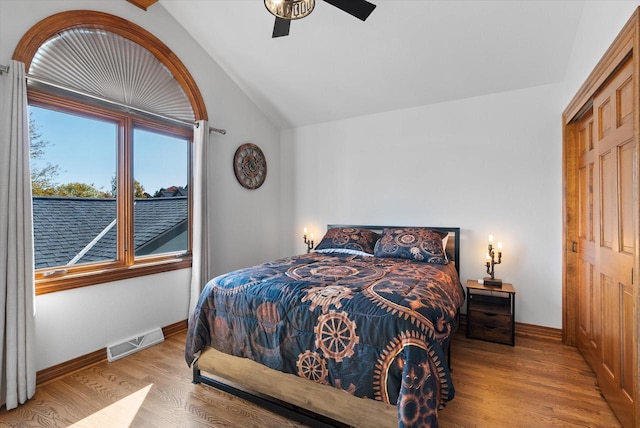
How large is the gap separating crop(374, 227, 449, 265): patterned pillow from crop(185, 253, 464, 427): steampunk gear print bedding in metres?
0.55

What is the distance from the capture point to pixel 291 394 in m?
1.83

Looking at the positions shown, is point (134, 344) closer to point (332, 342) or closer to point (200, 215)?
point (200, 215)

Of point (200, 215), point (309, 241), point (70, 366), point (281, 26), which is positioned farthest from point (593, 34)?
point (70, 366)

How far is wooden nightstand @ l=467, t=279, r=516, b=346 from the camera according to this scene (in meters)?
2.90

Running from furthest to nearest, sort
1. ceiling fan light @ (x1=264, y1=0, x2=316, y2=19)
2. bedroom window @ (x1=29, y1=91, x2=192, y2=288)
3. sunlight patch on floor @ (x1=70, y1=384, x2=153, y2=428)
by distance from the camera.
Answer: bedroom window @ (x1=29, y1=91, x2=192, y2=288) < ceiling fan light @ (x1=264, y1=0, x2=316, y2=19) < sunlight patch on floor @ (x1=70, y1=384, x2=153, y2=428)

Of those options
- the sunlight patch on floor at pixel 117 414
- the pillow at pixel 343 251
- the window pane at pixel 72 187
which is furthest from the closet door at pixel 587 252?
the window pane at pixel 72 187

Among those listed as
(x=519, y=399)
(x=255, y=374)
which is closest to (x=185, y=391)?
(x=255, y=374)

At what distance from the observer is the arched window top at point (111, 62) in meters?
2.35

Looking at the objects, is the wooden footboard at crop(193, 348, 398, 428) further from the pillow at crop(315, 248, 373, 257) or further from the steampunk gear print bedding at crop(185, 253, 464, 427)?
the pillow at crop(315, 248, 373, 257)

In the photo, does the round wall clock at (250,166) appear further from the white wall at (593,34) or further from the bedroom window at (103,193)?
the white wall at (593,34)

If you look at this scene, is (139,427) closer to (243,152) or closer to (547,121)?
(243,152)

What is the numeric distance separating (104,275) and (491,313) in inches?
141

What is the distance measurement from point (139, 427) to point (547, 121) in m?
4.22

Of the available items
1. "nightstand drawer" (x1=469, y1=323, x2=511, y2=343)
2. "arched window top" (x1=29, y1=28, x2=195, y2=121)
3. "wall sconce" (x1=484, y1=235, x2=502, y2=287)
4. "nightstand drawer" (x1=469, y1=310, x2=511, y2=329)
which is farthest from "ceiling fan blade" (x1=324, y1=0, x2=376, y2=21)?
"nightstand drawer" (x1=469, y1=323, x2=511, y2=343)
